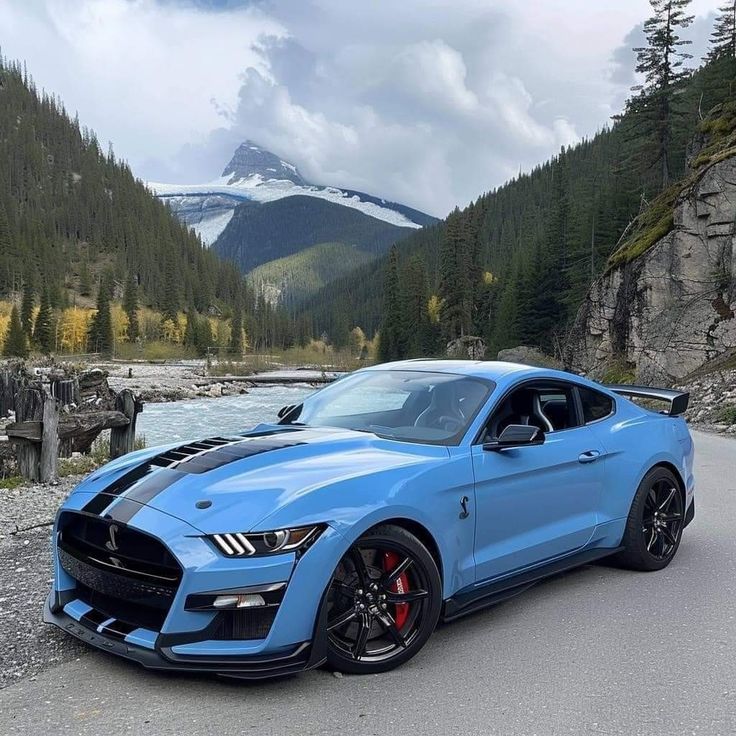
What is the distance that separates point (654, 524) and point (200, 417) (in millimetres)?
25510

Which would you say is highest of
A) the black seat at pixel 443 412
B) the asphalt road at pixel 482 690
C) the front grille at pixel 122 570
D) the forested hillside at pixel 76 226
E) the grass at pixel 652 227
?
the forested hillside at pixel 76 226

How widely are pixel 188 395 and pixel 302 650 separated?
4250 cm

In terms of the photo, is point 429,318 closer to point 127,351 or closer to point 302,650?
point 127,351

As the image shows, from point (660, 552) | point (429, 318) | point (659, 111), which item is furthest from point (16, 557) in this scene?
point (429, 318)

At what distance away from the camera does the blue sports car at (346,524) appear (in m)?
3.20

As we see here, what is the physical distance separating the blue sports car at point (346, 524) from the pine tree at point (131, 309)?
129 metres

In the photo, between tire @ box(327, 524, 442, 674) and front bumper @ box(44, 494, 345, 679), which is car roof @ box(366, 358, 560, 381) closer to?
tire @ box(327, 524, 442, 674)

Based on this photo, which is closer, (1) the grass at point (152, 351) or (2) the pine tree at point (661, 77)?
(2) the pine tree at point (661, 77)

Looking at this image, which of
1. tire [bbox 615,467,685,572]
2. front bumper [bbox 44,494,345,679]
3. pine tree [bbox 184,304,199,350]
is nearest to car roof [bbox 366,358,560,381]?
tire [bbox 615,467,685,572]

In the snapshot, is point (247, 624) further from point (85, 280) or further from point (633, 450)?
point (85, 280)

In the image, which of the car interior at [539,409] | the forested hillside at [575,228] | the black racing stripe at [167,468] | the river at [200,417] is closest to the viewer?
the black racing stripe at [167,468]

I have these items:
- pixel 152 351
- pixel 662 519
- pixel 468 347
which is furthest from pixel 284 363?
pixel 662 519

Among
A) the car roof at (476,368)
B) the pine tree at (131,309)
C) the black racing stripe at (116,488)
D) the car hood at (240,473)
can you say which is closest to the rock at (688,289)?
the car roof at (476,368)

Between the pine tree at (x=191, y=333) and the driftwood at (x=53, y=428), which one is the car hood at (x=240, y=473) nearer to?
the driftwood at (x=53, y=428)
